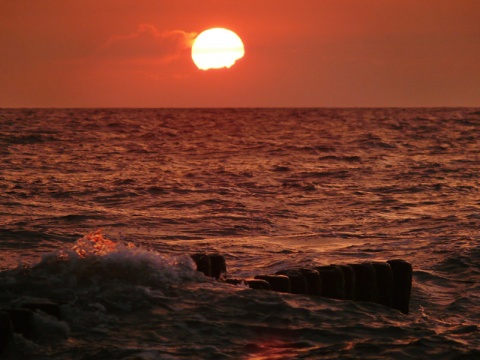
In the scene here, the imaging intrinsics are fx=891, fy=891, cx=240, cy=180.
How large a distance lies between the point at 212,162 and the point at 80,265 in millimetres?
A: 27693

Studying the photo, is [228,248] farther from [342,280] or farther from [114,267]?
[114,267]

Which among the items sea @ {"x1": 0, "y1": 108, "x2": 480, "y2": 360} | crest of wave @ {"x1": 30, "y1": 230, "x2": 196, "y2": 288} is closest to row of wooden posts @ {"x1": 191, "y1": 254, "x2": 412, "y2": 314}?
sea @ {"x1": 0, "y1": 108, "x2": 480, "y2": 360}

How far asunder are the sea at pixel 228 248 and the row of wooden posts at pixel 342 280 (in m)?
0.28

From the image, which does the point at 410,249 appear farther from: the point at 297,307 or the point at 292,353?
the point at 292,353

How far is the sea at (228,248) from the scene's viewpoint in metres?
9.03

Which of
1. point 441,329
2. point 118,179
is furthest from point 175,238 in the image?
point 118,179

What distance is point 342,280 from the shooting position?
445 inches

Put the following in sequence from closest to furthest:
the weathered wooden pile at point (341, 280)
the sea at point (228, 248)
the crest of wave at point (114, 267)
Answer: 1. the sea at point (228, 248)
2. the crest of wave at point (114, 267)
3. the weathered wooden pile at point (341, 280)

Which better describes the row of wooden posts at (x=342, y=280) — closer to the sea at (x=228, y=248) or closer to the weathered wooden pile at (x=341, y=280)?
the weathered wooden pile at (x=341, y=280)

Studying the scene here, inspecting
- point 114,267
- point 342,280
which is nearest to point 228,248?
point 342,280

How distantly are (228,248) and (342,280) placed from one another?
534 centimetres

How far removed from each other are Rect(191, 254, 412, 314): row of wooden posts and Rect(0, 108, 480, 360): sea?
0.28 metres

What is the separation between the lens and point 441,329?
10367 millimetres

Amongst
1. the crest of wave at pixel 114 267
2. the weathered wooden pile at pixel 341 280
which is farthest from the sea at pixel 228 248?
the weathered wooden pile at pixel 341 280
